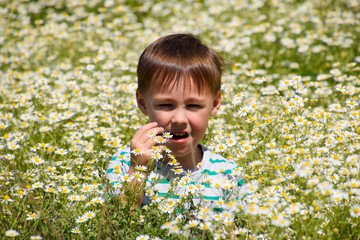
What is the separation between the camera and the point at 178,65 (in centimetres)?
336

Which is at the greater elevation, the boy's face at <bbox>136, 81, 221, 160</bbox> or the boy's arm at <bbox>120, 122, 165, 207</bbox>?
the boy's face at <bbox>136, 81, 221, 160</bbox>

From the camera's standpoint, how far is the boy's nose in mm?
3195

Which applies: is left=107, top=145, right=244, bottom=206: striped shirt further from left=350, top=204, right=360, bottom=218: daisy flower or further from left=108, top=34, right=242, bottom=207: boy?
left=350, top=204, right=360, bottom=218: daisy flower

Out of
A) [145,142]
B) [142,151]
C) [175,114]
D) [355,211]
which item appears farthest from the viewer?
[175,114]

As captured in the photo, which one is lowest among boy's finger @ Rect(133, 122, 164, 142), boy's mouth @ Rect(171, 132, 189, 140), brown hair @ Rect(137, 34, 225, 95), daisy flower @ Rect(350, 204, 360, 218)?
daisy flower @ Rect(350, 204, 360, 218)

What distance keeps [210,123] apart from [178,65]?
4.58ft

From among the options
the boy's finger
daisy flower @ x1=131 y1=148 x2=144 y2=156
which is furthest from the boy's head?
daisy flower @ x1=131 y1=148 x2=144 y2=156

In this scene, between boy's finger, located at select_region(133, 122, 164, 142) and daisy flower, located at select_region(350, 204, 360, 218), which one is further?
boy's finger, located at select_region(133, 122, 164, 142)

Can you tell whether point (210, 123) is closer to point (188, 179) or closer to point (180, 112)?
point (180, 112)

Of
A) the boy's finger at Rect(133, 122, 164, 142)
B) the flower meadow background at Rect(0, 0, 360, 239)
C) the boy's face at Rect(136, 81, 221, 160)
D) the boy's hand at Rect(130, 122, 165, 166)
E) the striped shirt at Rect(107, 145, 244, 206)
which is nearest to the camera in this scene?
the flower meadow background at Rect(0, 0, 360, 239)

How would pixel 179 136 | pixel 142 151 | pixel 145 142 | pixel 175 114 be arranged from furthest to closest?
1. pixel 179 136
2. pixel 175 114
3. pixel 145 142
4. pixel 142 151

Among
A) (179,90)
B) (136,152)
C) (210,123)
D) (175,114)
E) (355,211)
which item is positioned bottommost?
(355,211)

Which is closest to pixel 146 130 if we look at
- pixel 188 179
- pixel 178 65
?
pixel 188 179

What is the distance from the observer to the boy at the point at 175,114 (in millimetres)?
3098
